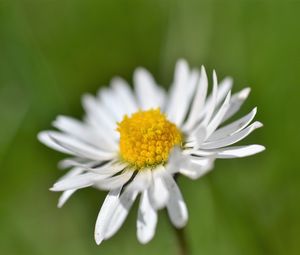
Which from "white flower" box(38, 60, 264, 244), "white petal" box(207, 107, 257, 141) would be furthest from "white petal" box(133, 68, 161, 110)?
"white petal" box(207, 107, 257, 141)

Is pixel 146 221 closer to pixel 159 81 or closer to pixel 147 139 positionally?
pixel 147 139

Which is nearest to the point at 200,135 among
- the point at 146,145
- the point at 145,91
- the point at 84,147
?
the point at 146,145

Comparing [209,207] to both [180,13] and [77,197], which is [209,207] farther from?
[180,13]

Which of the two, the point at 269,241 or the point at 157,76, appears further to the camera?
the point at 157,76

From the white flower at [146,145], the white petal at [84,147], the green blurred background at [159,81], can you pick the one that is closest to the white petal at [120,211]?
the white flower at [146,145]

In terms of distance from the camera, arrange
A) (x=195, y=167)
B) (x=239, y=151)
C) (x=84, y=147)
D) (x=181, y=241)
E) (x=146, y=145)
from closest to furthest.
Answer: (x=195, y=167), (x=239, y=151), (x=181, y=241), (x=146, y=145), (x=84, y=147)

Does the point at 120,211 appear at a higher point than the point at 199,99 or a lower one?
lower

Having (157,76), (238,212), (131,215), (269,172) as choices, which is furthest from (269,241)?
(157,76)
